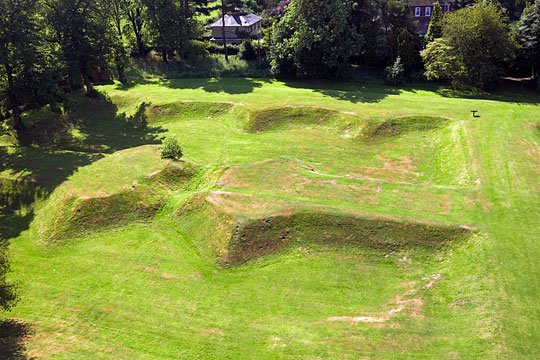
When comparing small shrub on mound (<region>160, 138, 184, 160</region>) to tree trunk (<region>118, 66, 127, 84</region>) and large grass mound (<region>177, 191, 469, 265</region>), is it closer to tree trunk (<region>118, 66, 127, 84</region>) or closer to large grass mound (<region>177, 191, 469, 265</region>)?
large grass mound (<region>177, 191, 469, 265</region>)

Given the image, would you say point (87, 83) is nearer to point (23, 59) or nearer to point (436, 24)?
point (23, 59)

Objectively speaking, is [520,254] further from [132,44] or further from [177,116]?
[132,44]

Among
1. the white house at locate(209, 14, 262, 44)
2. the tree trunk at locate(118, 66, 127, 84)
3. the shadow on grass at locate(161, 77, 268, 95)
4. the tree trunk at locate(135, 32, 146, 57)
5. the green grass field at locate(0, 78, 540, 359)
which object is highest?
the white house at locate(209, 14, 262, 44)

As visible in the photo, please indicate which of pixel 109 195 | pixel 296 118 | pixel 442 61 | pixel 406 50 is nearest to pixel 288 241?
pixel 109 195

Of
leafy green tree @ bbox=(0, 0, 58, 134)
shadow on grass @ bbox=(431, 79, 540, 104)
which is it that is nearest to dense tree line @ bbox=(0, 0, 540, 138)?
leafy green tree @ bbox=(0, 0, 58, 134)

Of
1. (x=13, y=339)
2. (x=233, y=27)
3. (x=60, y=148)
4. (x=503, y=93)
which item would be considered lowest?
(x=13, y=339)

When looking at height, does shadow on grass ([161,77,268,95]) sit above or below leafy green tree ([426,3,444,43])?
below
